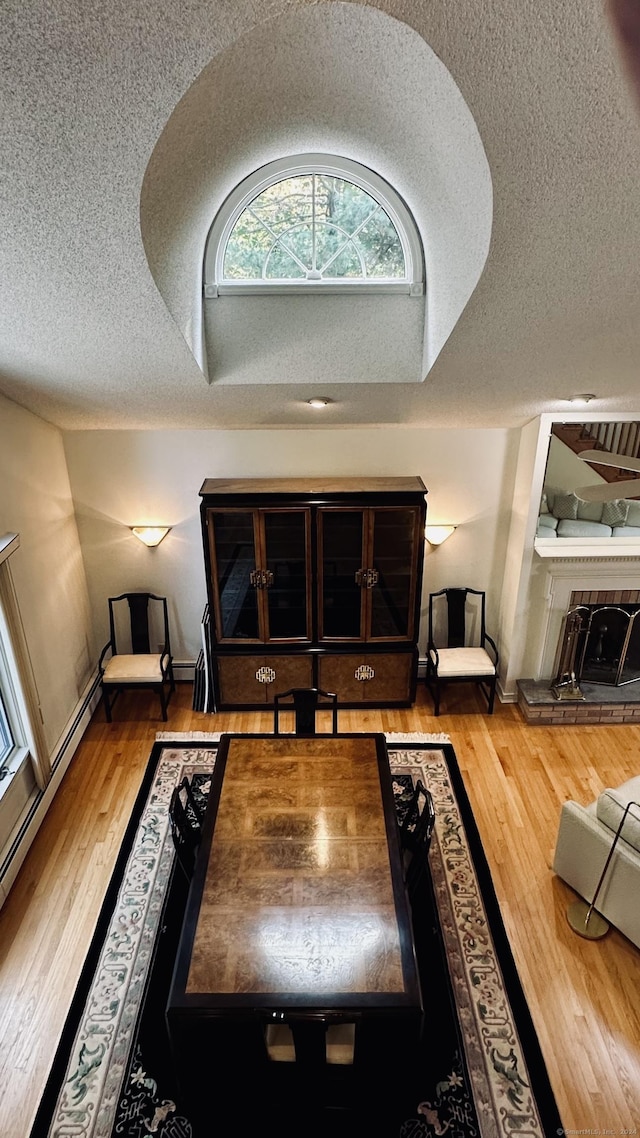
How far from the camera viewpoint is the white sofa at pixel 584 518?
13.4 ft

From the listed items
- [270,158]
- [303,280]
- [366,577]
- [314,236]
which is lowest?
[366,577]

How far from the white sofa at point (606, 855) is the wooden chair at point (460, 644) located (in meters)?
1.43

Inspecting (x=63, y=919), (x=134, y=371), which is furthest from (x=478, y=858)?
(x=134, y=371)

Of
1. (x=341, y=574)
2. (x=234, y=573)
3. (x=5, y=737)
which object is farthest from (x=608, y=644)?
(x=5, y=737)

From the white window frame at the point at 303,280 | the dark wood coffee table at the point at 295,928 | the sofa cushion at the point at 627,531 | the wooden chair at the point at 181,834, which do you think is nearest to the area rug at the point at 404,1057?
the dark wood coffee table at the point at 295,928

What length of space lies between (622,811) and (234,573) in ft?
8.75

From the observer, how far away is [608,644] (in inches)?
172

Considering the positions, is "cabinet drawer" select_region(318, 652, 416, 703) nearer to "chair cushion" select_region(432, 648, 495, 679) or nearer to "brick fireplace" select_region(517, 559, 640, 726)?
"chair cushion" select_region(432, 648, 495, 679)

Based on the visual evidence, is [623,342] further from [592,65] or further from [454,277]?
[592,65]

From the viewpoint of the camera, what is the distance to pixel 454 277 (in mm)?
2301

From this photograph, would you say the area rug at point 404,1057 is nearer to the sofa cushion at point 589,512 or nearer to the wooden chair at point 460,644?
the wooden chair at point 460,644

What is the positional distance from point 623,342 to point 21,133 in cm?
225

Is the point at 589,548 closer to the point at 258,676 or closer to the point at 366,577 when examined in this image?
the point at 366,577

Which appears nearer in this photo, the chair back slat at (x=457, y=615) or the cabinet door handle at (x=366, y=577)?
the cabinet door handle at (x=366, y=577)
